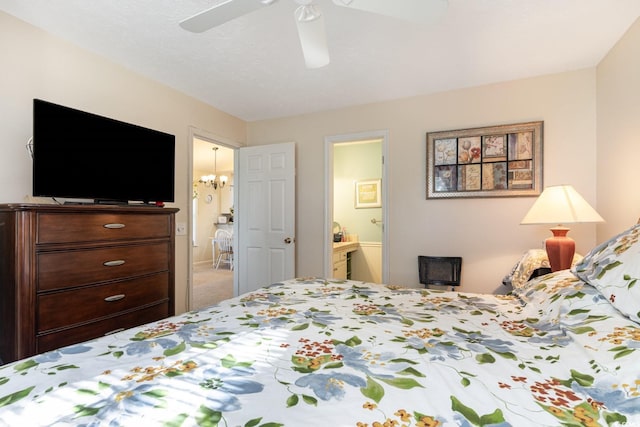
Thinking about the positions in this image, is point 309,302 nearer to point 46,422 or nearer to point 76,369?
point 76,369

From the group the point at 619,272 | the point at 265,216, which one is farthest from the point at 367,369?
the point at 265,216

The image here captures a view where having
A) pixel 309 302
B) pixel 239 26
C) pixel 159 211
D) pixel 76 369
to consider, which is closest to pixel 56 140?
pixel 159 211

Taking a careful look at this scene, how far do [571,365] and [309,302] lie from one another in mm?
1035

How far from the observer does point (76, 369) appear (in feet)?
2.75

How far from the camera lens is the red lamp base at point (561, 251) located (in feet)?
6.95

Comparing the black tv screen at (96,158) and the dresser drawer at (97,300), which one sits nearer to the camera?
the dresser drawer at (97,300)

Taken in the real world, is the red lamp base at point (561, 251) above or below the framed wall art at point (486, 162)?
below

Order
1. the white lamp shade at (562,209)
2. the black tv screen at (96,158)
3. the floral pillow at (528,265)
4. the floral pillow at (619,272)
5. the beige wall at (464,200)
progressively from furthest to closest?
1. the beige wall at (464,200)
2. the floral pillow at (528,265)
3. the white lamp shade at (562,209)
4. the black tv screen at (96,158)
5. the floral pillow at (619,272)

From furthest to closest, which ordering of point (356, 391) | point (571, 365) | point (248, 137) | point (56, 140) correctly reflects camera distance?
point (248, 137)
point (56, 140)
point (571, 365)
point (356, 391)

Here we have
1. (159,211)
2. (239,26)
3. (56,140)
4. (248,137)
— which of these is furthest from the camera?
(248,137)

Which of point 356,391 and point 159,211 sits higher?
point 159,211

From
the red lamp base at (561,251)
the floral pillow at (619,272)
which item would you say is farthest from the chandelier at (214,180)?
the floral pillow at (619,272)

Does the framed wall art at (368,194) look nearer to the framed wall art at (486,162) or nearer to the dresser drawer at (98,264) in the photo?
the framed wall art at (486,162)

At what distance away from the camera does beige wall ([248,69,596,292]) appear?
2672mm
